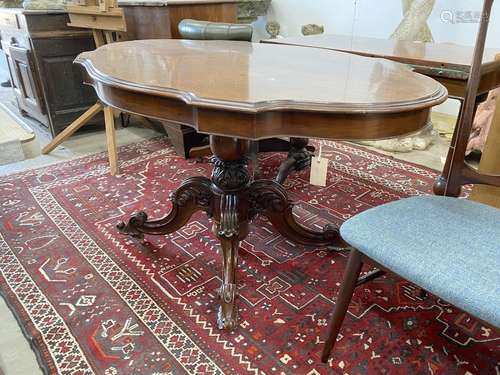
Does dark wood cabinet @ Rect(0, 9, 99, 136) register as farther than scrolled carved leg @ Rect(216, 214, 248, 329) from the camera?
Yes

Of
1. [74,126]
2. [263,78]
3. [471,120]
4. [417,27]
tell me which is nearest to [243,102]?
[263,78]

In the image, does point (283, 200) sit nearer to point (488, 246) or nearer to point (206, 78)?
point (206, 78)

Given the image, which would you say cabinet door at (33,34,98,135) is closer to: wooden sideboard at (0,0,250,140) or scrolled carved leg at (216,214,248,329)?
wooden sideboard at (0,0,250,140)

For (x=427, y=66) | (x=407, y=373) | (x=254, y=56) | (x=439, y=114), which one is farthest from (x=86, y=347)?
(x=439, y=114)

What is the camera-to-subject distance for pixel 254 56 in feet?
4.88

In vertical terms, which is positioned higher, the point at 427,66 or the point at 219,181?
the point at 427,66

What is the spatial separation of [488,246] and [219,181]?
0.87 metres

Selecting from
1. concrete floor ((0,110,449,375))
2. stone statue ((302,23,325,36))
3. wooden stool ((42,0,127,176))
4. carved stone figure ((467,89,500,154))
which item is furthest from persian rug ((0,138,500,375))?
→ stone statue ((302,23,325,36))

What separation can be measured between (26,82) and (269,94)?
277cm

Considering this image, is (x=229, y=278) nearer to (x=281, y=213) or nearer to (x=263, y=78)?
(x=281, y=213)

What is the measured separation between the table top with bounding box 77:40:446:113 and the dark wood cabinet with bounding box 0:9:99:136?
4.83 feet

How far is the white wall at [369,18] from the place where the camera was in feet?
9.11

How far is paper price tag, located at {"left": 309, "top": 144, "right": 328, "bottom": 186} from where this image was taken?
206 centimetres

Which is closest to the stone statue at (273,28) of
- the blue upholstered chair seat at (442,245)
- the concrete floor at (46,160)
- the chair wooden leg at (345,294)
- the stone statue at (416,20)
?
the stone statue at (416,20)
